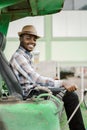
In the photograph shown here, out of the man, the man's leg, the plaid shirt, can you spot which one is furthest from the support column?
the plaid shirt

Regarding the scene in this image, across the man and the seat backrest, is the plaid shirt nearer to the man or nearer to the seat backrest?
the man

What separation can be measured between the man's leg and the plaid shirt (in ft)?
2.57

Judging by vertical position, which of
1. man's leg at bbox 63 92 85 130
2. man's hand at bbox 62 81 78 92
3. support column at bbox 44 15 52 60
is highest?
man's hand at bbox 62 81 78 92

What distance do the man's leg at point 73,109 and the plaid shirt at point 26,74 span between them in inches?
30.8

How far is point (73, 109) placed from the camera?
5574 millimetres

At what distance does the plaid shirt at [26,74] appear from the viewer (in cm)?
459

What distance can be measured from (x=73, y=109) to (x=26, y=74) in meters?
1.19

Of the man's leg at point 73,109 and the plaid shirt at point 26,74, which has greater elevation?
the plaid shirt at point 26,74

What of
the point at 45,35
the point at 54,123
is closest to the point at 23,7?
the point at 54,123

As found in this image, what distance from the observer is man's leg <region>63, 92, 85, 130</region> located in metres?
5.50

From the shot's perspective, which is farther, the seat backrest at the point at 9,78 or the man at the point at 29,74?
the man at the point at 29,74

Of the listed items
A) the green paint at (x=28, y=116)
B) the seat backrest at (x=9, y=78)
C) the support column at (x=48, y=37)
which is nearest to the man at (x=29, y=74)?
the seat backrest at (x=9, y=78)

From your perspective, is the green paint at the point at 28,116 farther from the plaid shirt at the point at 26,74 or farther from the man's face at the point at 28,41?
the man's face at the point at 28,41

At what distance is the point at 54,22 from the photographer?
28141mm
